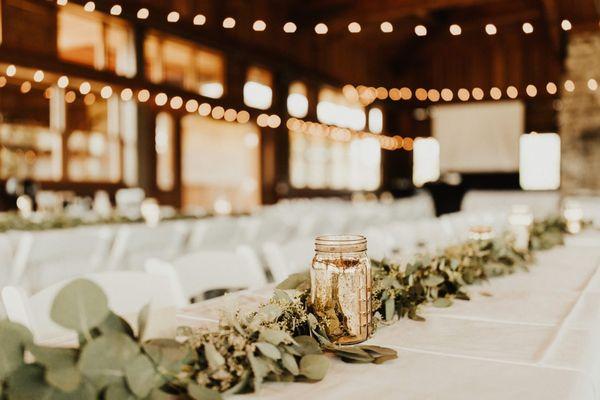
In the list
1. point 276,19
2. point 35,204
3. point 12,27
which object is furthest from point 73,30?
point 276,19

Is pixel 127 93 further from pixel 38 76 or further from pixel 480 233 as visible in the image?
pixel 480 233

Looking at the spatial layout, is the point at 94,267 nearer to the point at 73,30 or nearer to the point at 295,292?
the point at 295,292

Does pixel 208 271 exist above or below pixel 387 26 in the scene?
below

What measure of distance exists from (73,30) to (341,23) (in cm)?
458

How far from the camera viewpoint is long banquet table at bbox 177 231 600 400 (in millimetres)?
931

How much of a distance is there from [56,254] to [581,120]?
26.1ft

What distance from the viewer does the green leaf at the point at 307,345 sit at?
104 centimetres

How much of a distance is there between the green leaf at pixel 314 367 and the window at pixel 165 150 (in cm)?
930

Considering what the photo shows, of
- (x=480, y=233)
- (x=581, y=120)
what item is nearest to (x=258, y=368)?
(x=480, y=233)

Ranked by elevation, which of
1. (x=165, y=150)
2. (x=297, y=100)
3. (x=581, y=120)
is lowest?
(x=165, y=150)

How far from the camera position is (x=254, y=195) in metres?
11.8

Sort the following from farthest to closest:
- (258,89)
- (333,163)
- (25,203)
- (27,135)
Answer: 1. (333,163)
2. (258,89)
3. (27,135)
4. (25,203)

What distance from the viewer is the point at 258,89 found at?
11.4 metres

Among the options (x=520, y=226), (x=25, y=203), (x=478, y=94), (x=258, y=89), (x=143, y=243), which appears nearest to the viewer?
(x=520, y=226)
